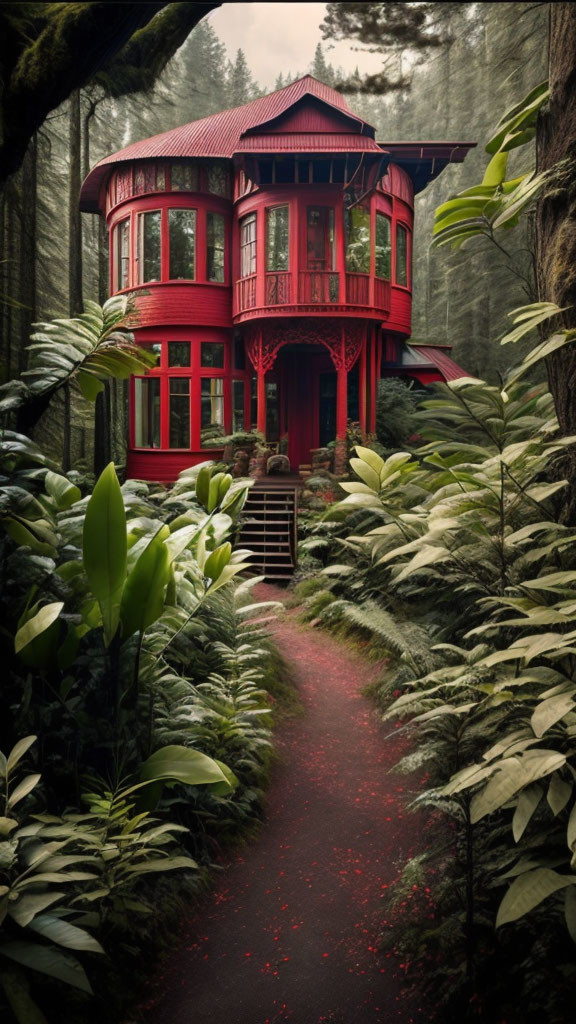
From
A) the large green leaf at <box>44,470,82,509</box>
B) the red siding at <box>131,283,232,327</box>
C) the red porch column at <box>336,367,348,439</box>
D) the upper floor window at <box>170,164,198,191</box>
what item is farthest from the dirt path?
the upper floor window at <box>170,164,198,191</box>

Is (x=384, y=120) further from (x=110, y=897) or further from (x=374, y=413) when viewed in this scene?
(x=110, y=897)

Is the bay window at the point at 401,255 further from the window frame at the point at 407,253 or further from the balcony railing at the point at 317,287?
the balcony railing at the point at 317,287

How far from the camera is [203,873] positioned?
3324 millimetres

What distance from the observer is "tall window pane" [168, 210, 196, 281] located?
52.8 ft

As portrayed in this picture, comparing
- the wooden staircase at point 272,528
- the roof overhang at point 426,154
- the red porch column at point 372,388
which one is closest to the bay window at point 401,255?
the roof overhang at point 426,154

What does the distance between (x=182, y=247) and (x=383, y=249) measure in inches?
185

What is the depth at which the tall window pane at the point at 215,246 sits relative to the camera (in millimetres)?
16203

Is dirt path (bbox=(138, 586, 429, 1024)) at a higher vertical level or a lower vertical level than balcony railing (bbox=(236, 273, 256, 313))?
lower

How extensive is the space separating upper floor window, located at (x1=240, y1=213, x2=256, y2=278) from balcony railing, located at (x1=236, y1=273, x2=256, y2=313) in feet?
0.66

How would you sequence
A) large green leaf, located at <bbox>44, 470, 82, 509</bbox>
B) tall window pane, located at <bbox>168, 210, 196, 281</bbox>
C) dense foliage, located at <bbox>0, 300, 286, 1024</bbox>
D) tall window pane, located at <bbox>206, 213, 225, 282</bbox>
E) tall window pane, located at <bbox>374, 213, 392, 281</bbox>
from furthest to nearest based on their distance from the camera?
1. tall window pane, located at <bbox>206, 213, 225, 282</bbox>
2. tall window pane, located at <bbox>168, 210, 196, 281</bbox>
3. tall window pane, located at <bbox>374, 213, 392, 281</bbox>
4. large green leaf, located at <bbox>44, 470, 82, 509</bbox>
5. dense foliage, located at <bbox>0, 300, 286, 1024</bbox>

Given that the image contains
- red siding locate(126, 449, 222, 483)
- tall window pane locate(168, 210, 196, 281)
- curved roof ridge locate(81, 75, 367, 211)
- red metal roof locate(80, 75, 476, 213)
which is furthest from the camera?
tall window pane locate(168, 210, 196, 281)

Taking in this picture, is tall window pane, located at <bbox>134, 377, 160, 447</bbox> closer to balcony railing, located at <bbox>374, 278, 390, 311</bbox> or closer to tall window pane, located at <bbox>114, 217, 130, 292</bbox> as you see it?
tall window pane, located at <bbox>114, 217, 130, 292</bbox>

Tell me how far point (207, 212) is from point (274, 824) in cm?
1509

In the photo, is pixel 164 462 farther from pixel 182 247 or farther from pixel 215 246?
pixel 215 246
